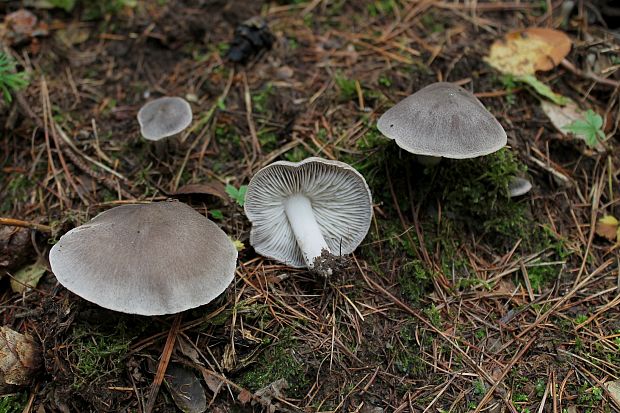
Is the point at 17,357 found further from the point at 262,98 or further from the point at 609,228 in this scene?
the point at 609,228

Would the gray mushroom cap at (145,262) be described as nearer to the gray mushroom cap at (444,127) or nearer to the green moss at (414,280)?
the green moss at (414,280)

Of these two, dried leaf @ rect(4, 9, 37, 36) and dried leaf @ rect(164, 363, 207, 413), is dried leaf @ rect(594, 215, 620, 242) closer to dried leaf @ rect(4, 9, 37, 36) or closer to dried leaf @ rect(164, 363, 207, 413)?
dried leaf @ rect(164, 363, 207, 413)

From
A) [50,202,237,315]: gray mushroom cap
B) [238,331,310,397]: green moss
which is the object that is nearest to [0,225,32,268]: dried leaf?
[50,202,237,315]: gray mushroom cap

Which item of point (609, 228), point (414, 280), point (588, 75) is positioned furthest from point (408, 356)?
point (588, 75)

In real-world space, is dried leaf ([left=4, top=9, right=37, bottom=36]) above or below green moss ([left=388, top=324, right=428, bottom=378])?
above

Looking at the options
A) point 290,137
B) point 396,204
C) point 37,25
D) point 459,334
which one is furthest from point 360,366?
point 37,25

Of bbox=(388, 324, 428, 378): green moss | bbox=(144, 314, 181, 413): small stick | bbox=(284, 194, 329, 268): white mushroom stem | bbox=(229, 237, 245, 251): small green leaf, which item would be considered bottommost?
bbox=(388, 324, 428, 378): green moss
